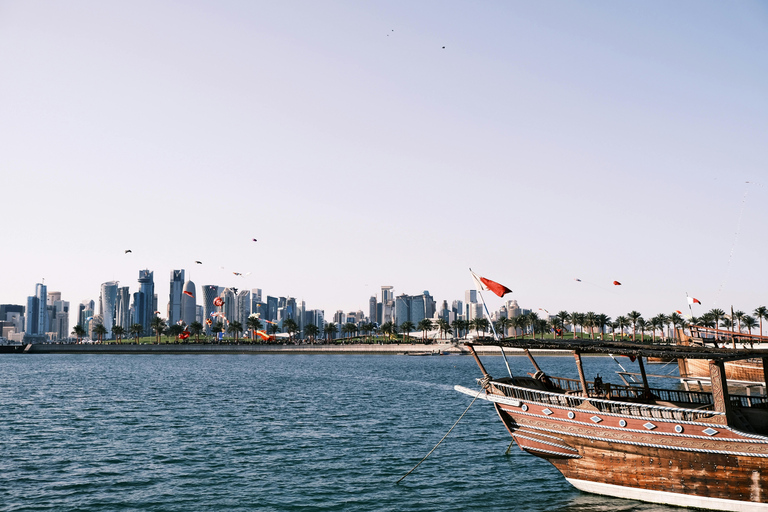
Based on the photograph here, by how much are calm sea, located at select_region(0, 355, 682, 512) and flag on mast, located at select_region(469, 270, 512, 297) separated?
30.7 ft

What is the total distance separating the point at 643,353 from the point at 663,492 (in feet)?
20.8

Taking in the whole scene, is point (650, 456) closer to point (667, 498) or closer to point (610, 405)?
point (667, 498)

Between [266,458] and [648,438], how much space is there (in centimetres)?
2047

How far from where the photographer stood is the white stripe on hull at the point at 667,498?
22.3 meters

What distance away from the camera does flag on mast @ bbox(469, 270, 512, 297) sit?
28234mm

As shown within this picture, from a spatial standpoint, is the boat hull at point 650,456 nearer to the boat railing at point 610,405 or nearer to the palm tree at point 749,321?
the boat railing at point 610,405

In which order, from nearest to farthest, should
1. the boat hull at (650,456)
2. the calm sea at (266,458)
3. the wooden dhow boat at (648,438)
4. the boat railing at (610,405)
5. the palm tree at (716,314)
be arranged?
the boat hull at (650,456) < the wooden dhow boat at (648,438) < the boat railing at (610,405) < the calm sea at (266,458) < the palm tree at (716,314)

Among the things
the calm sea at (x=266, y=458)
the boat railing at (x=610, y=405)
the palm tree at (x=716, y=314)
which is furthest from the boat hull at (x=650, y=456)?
the palm tree at (x=716, y=314)

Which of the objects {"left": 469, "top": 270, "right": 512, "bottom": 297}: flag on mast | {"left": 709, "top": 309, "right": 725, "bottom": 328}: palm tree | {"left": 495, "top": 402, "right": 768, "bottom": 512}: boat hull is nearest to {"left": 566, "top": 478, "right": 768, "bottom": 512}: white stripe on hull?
{"left": 495, "top": 402, "right": 768, "bottom": 512}: boat hull

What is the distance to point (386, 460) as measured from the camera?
1331 inches

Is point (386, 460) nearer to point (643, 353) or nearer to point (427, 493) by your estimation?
point (427, 493)

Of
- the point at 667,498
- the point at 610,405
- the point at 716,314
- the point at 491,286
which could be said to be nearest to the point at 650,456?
the point at 667,498

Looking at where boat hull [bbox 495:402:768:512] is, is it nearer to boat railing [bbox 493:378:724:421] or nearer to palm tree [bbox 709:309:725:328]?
boat railing [bbox 493:378:724:421]

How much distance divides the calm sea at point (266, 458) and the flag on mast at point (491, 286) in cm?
936
